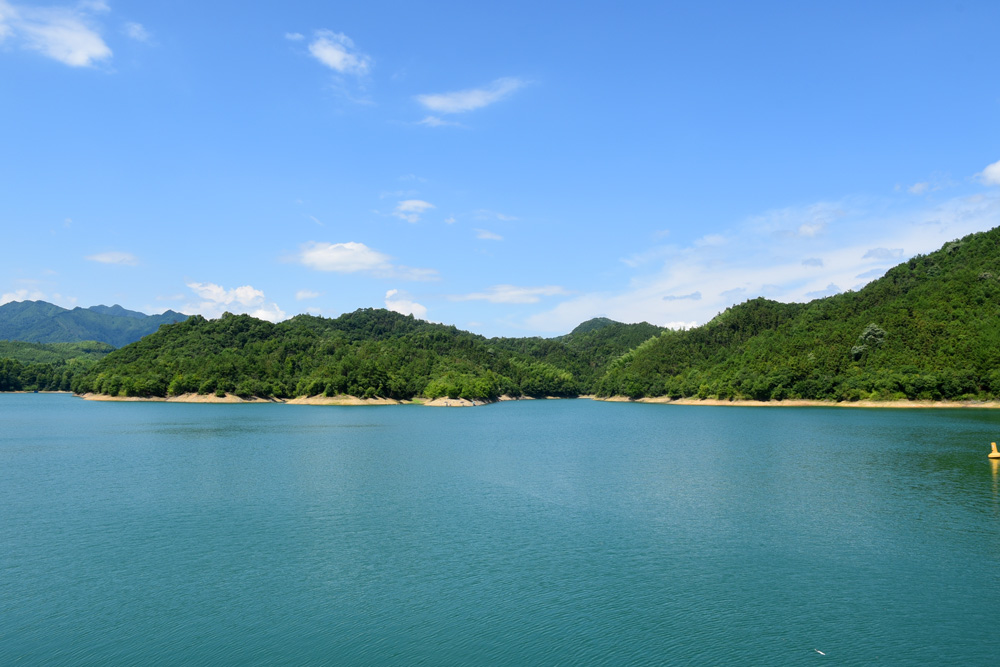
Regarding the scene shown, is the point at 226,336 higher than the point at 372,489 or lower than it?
higher

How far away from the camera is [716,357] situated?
16112 cm

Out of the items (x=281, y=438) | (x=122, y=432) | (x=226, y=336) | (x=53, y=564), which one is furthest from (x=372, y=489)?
(x=226, y=336)

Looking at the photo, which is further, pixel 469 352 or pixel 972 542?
pixel 469 352

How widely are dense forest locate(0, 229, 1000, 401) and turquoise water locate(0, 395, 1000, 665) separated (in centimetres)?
7758

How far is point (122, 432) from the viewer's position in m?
59.0

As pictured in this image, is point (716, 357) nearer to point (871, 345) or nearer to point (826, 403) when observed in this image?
point (871, 345)

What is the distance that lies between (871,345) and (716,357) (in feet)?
160

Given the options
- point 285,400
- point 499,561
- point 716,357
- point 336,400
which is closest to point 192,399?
point 285,400

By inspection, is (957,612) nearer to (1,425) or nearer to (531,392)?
(1,425)

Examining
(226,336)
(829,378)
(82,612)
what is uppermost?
(226,336)

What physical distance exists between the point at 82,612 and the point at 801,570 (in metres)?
18.9

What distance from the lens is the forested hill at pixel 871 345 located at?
321ft

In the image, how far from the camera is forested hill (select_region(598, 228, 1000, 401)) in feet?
321

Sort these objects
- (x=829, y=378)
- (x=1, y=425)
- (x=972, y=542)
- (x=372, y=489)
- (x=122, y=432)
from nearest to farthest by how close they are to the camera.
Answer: (x=972, y=542) < (x=372, y=489) < (x=122, y=432) < (x=1, y=425) < (x=829, y=378)
